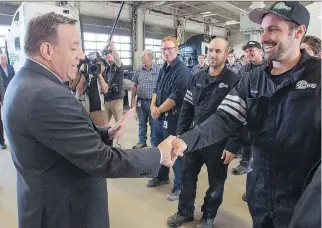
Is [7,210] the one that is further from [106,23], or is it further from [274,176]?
[106,23]

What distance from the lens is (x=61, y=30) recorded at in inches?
41.9

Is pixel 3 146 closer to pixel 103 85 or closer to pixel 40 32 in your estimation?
pixel 103 85

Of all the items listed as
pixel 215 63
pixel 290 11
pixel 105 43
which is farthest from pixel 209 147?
pixel 105 43

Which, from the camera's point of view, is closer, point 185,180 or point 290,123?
point 290,123

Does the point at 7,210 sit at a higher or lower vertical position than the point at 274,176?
lower

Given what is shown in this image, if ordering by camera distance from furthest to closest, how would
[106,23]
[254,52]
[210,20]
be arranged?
1. [210,20]
2. [106,23]
3. [254,52]

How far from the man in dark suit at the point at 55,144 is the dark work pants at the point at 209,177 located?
1008mm

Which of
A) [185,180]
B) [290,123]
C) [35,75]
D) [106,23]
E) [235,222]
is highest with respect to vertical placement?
[106,23]

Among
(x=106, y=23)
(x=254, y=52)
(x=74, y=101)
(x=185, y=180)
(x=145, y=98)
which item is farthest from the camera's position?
(x=106, y=23)

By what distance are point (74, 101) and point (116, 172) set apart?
0.33m

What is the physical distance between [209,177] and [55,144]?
1.51 meters

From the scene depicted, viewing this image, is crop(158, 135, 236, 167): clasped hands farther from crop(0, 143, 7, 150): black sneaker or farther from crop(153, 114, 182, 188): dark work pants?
crop(0, 143, 7, 150): black sneaker

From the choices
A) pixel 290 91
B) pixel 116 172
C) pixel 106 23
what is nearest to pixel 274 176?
pixel 290 91

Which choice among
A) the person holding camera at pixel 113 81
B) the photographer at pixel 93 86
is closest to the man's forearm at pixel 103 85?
the photographer at pixel 93 86
